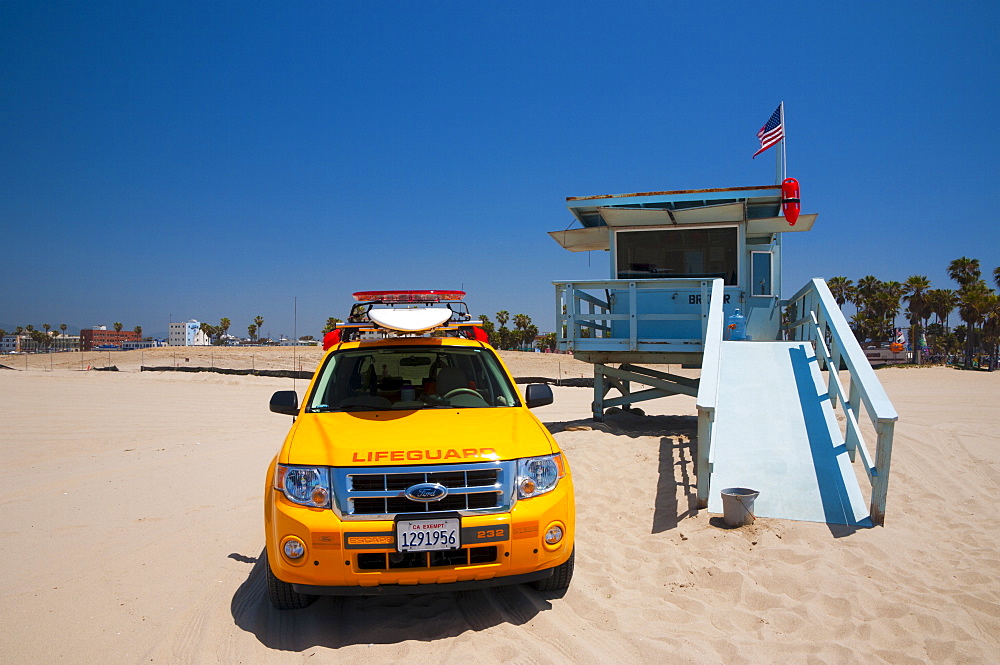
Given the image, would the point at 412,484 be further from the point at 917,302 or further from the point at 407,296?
the point at 917,302

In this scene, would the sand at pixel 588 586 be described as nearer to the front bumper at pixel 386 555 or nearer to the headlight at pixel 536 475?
the front bumper at pixel 386 555

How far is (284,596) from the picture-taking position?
394 centimetres

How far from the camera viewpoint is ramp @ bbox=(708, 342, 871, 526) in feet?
18.5

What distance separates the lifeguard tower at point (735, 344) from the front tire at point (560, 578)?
2010 mm

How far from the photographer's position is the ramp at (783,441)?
18.5 feet

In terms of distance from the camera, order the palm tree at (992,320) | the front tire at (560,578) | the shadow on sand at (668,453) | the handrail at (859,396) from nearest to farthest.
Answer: the front tire at (560,578), the handrail at (859,396), the shadow on sand at (668,453), the palm tree at (992,320)

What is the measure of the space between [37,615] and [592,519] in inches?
167

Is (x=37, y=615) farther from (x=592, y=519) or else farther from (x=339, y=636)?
(x=592, y=519)

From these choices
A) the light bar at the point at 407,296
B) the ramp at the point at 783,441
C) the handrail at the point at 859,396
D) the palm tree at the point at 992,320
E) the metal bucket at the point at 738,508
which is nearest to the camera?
the handrail at the point at 859,396


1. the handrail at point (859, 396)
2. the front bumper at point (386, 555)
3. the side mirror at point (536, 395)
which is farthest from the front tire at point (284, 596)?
the handrail at point (859, 396)

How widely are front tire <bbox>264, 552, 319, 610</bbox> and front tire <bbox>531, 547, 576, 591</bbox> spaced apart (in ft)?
4.92

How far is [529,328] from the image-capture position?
84375mm

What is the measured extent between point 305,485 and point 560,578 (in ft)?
5.69

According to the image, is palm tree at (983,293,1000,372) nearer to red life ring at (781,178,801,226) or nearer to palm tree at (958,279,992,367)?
palm tree at (958,279,992,367)
